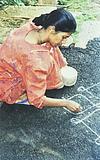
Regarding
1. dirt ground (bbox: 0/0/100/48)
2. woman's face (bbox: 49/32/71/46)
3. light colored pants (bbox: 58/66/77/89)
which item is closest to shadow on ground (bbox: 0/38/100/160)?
light colored pants (bbox: 58/66/77/89)

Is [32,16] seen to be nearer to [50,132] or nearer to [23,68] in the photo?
[23,68]

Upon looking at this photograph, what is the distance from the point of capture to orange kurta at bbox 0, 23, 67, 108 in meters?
2.54

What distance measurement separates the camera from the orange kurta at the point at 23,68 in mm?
2539

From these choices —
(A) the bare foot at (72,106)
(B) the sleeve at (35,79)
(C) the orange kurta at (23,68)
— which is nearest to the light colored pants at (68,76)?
(C) the orange kurta at (23,68)

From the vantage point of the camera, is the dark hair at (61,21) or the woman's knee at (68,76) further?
the woman's knee at (68,76)

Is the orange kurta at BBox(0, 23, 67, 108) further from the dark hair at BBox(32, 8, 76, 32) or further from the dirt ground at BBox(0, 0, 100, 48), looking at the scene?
the dirt ground at BBox(0, 0, 100, 48)

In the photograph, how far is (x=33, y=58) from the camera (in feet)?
8.30

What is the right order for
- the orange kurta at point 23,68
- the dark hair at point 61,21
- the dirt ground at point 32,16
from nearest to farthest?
the dark hair at point 61,21 → the orange kurta at point 23,68 → the dirt ground at point 32,16

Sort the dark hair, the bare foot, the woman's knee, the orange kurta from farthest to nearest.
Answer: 1. the woman's knee
2. the bare foot
3. the orange kurta
4. the dark hair

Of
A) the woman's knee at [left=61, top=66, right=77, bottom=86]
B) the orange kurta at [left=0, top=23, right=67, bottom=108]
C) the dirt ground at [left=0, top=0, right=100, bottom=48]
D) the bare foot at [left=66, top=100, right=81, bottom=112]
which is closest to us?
the orange kurta at [left=0, top=23, right=67, bottom=108]

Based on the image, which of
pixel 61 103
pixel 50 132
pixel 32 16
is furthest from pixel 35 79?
pixel 32 16

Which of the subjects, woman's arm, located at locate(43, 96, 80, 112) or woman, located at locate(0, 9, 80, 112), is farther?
woman's arm, located at locate(43, 96, 80, 112)

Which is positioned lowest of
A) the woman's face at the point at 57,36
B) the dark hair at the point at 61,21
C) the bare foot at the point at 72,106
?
the bare foot at the point at 72,106

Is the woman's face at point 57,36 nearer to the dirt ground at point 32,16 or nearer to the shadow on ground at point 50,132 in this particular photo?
the shadow on ground at point 50,132
